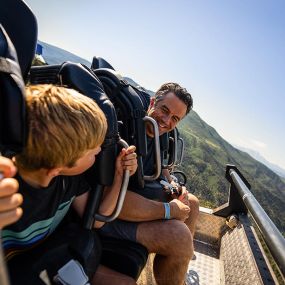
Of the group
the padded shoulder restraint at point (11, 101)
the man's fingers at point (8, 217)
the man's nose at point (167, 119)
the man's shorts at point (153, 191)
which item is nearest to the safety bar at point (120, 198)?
the man's shorts at point (153, 191)

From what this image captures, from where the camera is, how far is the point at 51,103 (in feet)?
3.55

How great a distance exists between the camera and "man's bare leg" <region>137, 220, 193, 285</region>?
195 cm

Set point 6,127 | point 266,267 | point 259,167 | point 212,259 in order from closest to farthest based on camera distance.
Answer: point 6,127
point 266,267
point 212,259
point 259,167

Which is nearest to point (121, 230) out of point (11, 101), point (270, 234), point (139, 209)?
point (139, 209)

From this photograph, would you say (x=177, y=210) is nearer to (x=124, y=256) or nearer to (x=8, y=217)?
(x=124, y=256)

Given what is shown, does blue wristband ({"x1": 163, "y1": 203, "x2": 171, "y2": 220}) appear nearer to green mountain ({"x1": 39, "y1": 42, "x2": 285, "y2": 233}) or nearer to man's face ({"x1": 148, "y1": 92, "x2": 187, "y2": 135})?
man's face ({"x1": 148, "y1": 92, "x2": 187, "y2": 135})

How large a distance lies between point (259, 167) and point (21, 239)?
14668 cm

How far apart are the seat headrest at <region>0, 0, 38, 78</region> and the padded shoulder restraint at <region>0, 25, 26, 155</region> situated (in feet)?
1.29

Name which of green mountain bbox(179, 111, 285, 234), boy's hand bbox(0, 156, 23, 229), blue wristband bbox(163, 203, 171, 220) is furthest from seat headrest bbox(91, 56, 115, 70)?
green mountain bbox(179, 111, 285, 234)

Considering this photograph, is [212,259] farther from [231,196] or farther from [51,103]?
[51,103]

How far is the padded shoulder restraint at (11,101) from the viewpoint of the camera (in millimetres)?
847

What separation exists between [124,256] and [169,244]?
316mm

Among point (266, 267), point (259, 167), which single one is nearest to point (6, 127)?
point (266, 267)

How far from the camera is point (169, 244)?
1.94 m
